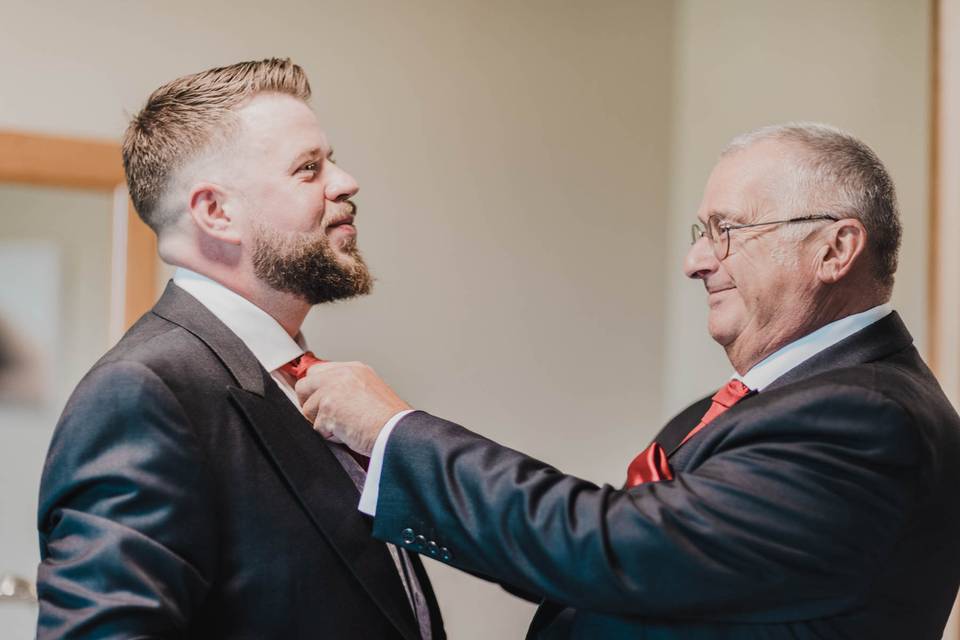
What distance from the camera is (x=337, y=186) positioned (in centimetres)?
165

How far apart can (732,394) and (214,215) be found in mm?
883

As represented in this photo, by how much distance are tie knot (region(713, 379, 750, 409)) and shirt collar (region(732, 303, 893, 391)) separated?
16 mm

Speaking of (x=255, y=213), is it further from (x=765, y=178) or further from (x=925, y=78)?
(x=925, y=78)

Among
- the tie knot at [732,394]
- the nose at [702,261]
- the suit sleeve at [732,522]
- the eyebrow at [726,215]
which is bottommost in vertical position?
the suit sleeve at [732,522]

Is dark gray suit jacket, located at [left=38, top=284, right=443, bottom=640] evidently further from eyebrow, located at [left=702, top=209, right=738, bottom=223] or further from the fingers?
eyebrow, located at [left=702, top=209, right=738, bottom=223]

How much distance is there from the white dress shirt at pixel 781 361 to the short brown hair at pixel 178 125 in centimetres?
50

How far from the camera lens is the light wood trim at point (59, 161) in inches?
83.5

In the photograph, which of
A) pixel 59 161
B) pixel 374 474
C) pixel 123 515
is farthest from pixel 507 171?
pixel 123 515

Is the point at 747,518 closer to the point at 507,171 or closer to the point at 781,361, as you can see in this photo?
the point at 781,361

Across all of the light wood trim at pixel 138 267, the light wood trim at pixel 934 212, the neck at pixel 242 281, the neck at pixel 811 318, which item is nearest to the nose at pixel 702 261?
the neck at pixel 811 318

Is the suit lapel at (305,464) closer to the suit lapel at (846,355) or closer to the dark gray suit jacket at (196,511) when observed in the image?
the dark gray suit jacket at (196,511)

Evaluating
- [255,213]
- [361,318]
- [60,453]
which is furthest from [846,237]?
[361,318]

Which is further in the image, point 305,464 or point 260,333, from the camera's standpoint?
point 260,333

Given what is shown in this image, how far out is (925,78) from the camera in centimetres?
274
